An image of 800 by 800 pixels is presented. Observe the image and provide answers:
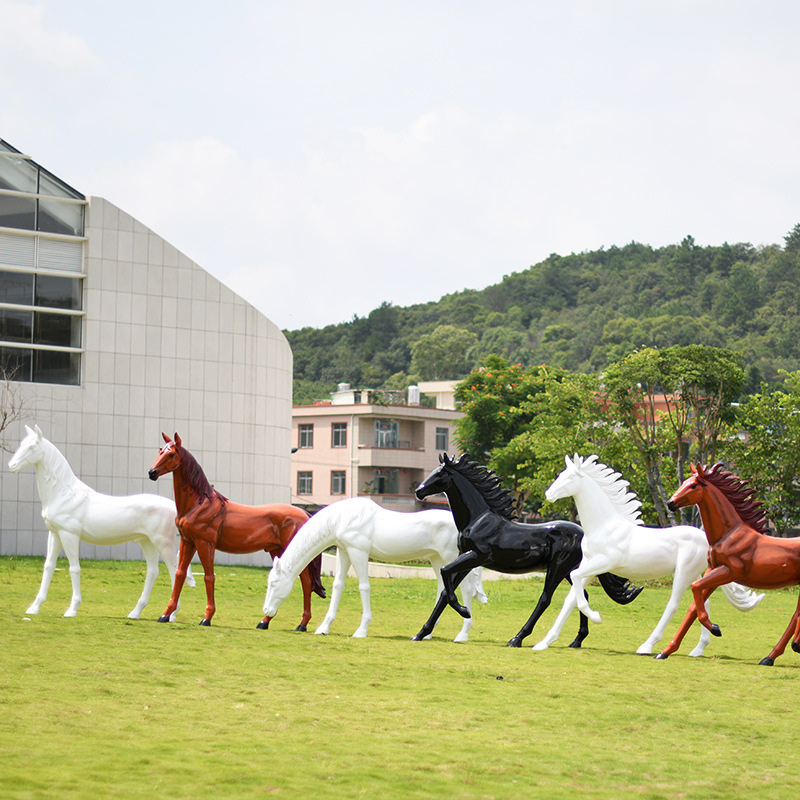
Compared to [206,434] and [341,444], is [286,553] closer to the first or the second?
[206,434]

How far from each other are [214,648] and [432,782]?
695 cm

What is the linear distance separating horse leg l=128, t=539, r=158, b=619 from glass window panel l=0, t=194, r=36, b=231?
24048mm

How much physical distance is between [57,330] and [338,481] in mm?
30923

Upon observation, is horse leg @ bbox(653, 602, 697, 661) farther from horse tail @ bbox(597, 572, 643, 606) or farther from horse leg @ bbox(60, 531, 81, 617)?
horse leg @ bbox(60, 531, 81, 617)

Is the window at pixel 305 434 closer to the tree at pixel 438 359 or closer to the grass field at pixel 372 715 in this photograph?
the tree at pixel 438 359

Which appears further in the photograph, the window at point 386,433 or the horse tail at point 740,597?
the window at point 386,433

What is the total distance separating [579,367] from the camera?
10288 cm

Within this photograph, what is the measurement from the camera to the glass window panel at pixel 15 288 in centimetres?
3838

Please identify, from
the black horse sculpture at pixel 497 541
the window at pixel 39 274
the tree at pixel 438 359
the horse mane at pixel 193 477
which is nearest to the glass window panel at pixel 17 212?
the window at pixel 39 274

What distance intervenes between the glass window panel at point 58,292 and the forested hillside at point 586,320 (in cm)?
5631

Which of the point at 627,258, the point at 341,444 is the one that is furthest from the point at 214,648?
the point at 627,258

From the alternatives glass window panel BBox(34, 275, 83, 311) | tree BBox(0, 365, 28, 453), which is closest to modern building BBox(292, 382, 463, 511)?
glass window panel BBox(34, 275, 83, 311)

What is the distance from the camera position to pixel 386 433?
225ft

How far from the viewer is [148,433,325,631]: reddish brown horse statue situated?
55.1 feet
